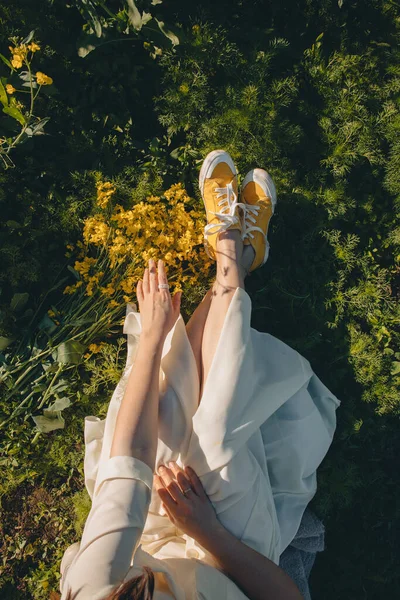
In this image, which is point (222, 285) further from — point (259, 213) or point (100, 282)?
point (100, 282)

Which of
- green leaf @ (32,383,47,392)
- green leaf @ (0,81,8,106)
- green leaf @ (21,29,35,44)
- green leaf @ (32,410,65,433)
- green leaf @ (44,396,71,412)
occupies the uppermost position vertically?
green leaf @ (21,29,35,44)

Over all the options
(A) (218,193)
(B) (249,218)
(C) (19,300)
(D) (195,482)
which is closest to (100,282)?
(C) (19,300)

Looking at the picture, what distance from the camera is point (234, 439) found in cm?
242

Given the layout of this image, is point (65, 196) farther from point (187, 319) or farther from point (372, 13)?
point (372, 13)

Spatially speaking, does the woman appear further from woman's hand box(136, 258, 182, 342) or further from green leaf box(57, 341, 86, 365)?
green leaf box(57, 341, 86, 365)

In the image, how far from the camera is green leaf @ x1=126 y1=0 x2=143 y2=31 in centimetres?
287

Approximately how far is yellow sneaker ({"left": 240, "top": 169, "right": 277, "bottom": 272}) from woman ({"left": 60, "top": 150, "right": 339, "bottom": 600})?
0.05 feet

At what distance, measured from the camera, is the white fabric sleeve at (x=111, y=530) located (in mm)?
1745

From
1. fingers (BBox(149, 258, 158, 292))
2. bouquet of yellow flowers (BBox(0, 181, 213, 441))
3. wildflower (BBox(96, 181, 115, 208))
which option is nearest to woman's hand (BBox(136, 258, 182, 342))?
fingers (BBox(149, 258, 158, 292))

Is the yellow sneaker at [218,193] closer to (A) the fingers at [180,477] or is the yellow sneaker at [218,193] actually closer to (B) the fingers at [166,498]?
(A) the fingers at [180,477]

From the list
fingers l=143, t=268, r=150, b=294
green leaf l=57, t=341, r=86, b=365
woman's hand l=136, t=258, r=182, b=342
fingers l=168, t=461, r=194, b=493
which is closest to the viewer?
fingers l=168, t=461, r=194, b=493

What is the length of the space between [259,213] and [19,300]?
178cm

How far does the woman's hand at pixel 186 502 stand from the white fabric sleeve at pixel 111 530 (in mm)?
323

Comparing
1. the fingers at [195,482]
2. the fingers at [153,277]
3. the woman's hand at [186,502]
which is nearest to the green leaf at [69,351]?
the fingers at [153,277]
